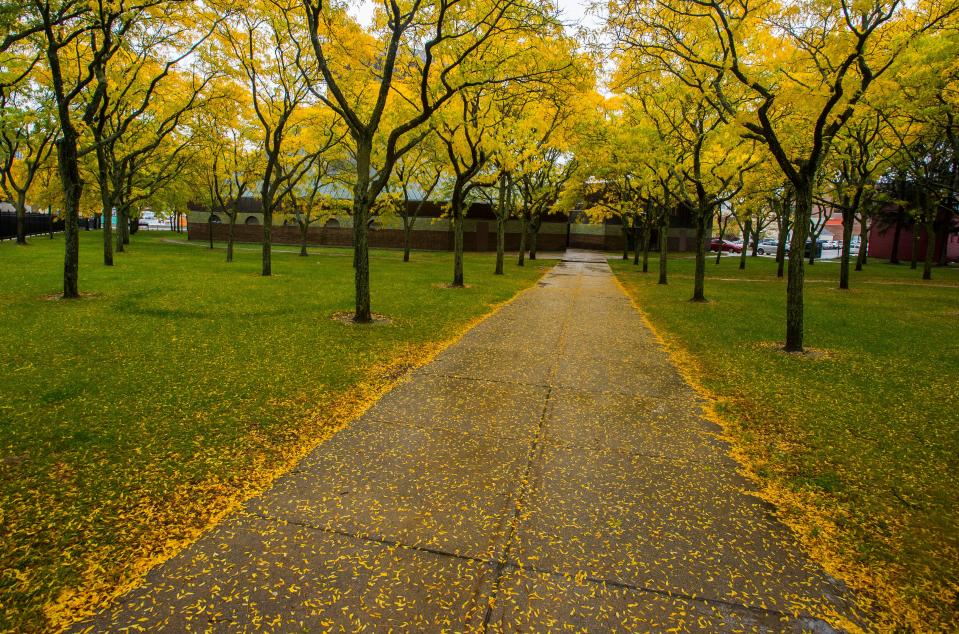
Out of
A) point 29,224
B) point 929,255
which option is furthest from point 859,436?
point 29,224

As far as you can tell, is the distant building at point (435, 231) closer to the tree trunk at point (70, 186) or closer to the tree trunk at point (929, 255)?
the tree trunk at point (929, 255)

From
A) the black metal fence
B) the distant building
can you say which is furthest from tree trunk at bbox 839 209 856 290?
the black metal fence

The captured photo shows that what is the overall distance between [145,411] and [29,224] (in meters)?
52.3

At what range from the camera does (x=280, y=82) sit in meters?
18.2

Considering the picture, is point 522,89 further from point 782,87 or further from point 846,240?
point 846,240

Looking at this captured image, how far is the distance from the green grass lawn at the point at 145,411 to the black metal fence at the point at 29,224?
109ft

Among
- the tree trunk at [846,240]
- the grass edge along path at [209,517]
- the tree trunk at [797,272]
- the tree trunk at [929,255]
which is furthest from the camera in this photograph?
the tree trunk at [929,255]

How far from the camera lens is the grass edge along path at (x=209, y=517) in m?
2.70

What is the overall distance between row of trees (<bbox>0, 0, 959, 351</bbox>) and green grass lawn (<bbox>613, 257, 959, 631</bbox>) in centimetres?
172

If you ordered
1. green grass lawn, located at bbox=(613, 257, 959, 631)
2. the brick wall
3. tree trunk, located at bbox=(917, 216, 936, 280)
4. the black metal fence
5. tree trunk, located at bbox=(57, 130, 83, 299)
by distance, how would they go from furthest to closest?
1. the brick wall
2. the black metal fence
3. tree trunk, located at bbox=(917, 216, 936, 280)
4. tree trunk, located at bbox=(57, 130, 83, 299)
5. green grass lawn, located at bbox=(613, 257, 959, 631)

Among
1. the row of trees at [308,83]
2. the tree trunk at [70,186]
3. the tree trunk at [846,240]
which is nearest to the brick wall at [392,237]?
the row of trees at [308,83]

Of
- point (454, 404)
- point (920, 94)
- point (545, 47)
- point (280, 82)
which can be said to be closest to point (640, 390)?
point (454, 404)

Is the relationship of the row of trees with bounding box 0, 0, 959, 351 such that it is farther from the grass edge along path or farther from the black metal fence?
the black metal fence

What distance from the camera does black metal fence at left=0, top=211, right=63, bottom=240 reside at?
36594 millimetres
